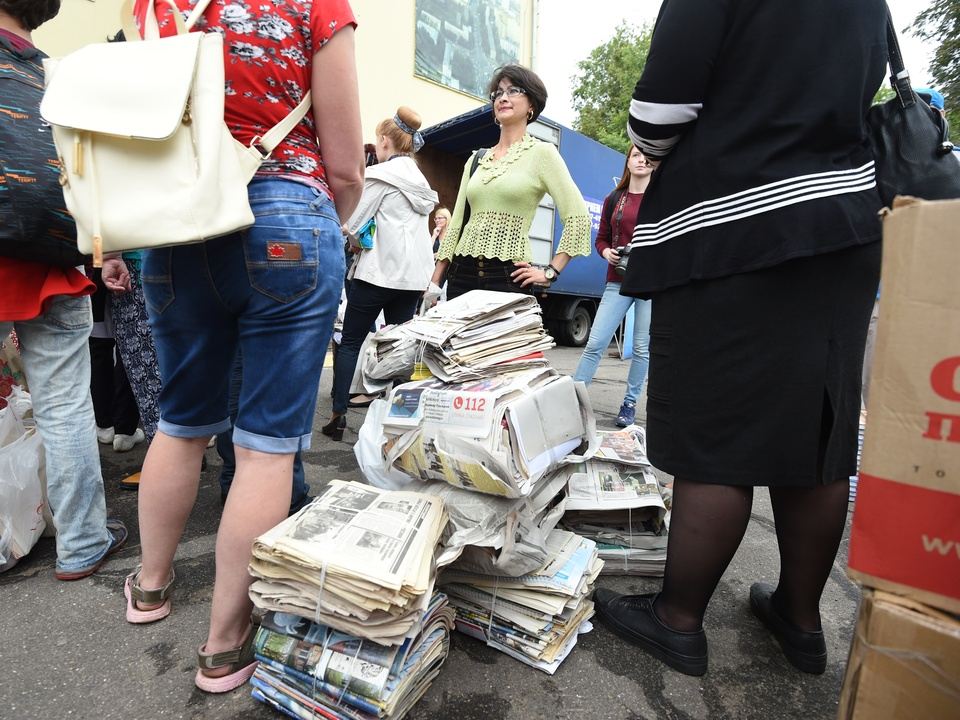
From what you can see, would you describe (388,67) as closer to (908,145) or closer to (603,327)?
(603,327)

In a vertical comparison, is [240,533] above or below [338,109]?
below

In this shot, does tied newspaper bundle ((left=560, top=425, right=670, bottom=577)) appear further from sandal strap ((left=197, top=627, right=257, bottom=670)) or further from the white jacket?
the white jacket

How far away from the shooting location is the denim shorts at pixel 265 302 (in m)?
1.13

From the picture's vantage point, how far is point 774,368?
1.14 metres

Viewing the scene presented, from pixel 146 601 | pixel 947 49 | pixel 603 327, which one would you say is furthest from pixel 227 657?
pixel 947 49

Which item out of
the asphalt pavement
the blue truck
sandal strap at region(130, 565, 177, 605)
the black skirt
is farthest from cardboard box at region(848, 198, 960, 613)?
the blue truck

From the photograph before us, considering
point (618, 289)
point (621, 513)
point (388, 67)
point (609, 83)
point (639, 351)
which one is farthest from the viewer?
point (609, 83)

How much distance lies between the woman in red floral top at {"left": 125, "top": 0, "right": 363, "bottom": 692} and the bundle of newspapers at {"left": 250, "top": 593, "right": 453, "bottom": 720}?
0.39ft

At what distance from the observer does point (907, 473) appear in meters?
0.58

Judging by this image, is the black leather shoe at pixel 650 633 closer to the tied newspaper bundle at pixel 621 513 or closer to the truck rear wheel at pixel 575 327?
the tied newspaper bundle at pixel 621 513

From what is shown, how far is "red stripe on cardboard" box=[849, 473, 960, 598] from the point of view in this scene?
56cm

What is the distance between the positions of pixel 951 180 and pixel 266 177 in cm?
144

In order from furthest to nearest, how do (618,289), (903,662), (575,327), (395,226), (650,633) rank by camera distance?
(575,327) < (618,289) < (395,226) < (650,633) < (903,662)

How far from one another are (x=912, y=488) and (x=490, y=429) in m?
0.91
